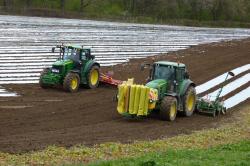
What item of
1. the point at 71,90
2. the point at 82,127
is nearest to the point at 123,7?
the point at 71,90

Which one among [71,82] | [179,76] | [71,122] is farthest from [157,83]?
[71,82]

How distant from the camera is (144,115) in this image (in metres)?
18.8

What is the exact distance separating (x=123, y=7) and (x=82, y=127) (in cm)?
7371

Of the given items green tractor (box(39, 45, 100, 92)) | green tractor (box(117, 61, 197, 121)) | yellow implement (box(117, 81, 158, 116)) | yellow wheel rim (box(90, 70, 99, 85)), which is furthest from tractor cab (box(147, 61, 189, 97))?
yellow wheel rim (box(90, 70, 99, 85))

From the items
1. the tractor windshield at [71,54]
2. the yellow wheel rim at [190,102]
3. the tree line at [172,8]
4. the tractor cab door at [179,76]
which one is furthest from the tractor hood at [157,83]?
the tree line at [172,8]

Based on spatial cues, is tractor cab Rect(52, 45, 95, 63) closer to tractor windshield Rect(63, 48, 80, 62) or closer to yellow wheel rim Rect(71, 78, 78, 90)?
tractor windshield Rect(63, 48, 80, 62)

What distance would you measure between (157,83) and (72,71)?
18.2ft

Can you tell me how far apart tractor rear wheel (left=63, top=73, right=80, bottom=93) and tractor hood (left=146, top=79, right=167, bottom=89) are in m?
4.98

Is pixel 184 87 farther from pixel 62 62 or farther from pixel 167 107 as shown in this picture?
pixel 62 62

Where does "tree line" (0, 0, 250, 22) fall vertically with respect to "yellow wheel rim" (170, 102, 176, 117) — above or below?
above

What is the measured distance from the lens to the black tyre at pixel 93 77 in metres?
23.7

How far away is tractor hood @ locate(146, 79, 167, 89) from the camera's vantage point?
18303mm

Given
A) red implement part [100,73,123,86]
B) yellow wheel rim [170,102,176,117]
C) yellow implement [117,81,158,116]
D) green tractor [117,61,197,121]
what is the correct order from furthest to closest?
red implement part [100,73,123,86], yellow wheel rim [170,102,176,117], green tractor [117,61,197,121], yellow implement [117,81,158,116]

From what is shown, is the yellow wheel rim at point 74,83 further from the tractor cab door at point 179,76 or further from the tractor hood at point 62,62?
the tractor cab door at point 179,76
